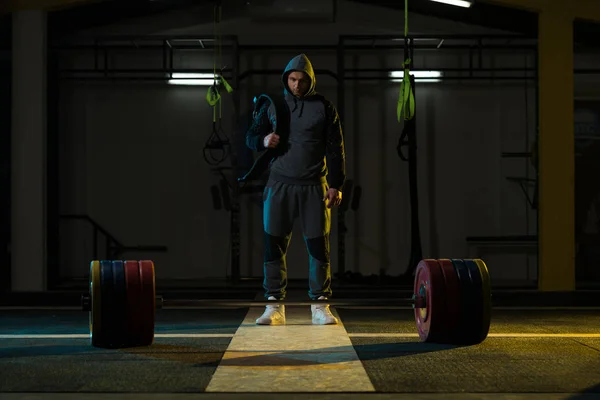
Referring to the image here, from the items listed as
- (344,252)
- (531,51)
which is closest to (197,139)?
(344,252)

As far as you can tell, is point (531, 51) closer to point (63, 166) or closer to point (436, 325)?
point (63, 166)

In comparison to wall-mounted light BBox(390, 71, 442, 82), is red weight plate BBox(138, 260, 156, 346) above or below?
below

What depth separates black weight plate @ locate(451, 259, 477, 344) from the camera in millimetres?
3779

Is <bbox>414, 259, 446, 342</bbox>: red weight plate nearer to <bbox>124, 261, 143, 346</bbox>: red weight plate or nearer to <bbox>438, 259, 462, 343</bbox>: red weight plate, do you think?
<bbox>438, 259, 462, 343</bbox>: red weight plate

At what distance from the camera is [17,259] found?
746 cm

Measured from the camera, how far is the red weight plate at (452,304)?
3779 millimetres

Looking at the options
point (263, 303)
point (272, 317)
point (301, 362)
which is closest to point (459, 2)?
point (272, 317)

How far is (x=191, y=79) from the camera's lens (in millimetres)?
9414

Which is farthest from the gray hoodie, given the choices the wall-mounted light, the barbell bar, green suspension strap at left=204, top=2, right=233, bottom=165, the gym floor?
the wall-mounted light

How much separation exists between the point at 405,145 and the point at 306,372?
6409mm

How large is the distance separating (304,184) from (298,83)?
0.53 meters

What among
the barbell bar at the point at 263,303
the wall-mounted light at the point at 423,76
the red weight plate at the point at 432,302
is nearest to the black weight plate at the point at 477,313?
the red weight plate at the point at 432,302

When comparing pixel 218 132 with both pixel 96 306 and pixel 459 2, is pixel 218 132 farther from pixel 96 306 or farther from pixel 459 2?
pixel 96 306

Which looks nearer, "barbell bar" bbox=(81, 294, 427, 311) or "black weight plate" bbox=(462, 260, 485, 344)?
"black weight plate" bbox=(462, 260, 485, 344)
